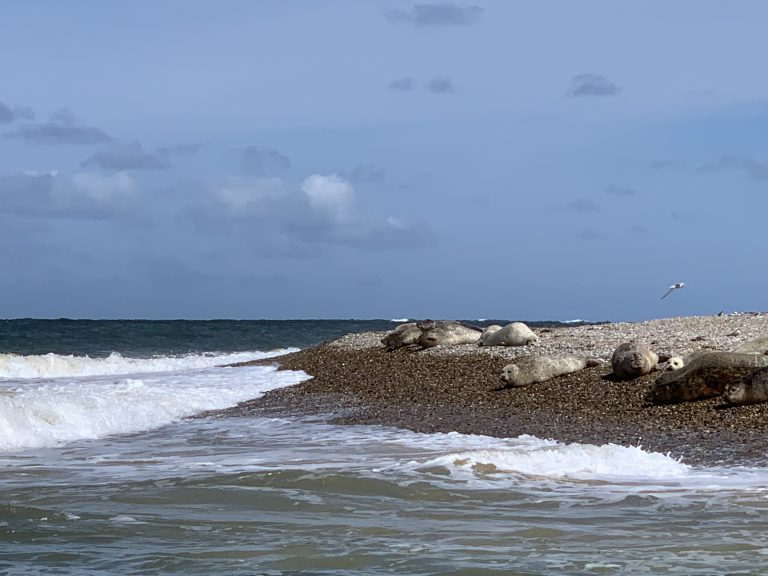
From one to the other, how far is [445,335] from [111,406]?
39.5 ft

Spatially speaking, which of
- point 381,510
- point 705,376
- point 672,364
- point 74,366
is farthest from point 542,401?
point 74,366

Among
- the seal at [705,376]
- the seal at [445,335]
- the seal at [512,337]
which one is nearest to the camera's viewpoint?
the seal at [705,376]

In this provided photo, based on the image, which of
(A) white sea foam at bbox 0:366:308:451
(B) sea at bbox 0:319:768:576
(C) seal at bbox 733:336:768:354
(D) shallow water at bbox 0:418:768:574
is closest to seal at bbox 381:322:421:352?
(A) white sea foam at bbox 0:366:308:451

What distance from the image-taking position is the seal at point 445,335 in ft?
92.4

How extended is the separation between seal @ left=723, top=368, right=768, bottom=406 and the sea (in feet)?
9.38

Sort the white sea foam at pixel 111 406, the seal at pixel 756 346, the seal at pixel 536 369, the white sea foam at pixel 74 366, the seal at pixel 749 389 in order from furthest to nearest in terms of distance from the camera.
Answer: the white sea foam at pixel 74 366, the seal at pixel 536 369, the seal at pixel 756 346, the white sea foam at pixel 111 406, the seal at pixel 749 389

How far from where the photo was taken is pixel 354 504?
361 inches

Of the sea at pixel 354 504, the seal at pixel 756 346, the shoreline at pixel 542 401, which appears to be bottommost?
the sea at pixel 354 504

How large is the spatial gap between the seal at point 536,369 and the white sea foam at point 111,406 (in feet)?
19.4

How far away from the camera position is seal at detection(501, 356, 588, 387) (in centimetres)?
1820

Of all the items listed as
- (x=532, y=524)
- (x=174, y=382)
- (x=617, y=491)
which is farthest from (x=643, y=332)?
(x=532, y=524)

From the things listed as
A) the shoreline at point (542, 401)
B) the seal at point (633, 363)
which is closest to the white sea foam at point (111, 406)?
the shoreline at point (542, 401)

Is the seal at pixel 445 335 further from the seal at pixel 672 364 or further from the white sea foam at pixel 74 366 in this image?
the seal at pixel 672 364

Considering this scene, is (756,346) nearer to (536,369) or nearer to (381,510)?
(536,369)
